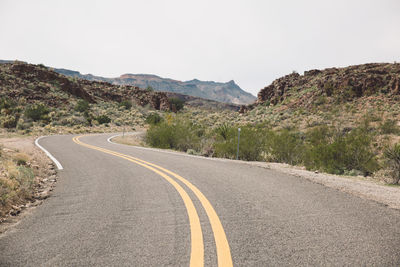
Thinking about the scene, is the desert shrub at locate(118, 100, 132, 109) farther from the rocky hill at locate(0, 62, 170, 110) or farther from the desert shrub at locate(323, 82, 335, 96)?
the desert shrub at locate(323, 82, 335, 96)

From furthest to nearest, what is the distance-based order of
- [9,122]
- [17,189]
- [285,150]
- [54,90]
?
1. [54,90]
2. [9,122]
3. [285,150]
4. [17,189]

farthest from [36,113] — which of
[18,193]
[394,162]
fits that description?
[394,162]

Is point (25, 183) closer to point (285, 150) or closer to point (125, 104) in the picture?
point (285, 150)

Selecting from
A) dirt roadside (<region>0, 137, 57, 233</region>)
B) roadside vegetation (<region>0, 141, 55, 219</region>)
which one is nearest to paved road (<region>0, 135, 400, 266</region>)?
dirt roadside (<region>0, 137, 57, 233</region>)

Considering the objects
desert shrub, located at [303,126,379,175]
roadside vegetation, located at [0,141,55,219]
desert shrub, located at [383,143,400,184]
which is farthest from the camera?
desert shrub, located at [303,126,379,175]

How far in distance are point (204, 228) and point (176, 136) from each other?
48.4 feet

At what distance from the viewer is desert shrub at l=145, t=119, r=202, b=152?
1766cm

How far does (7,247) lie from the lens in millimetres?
2979

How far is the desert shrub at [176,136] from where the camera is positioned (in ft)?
57.9

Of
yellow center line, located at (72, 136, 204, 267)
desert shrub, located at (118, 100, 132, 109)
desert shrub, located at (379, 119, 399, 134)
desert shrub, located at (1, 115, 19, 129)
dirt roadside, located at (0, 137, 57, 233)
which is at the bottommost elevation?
dirt roadside, located at (0, 137, 57, 233)

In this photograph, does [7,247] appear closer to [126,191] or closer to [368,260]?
[126,191]

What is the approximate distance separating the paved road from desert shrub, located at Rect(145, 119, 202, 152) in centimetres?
1160

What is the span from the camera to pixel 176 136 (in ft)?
59.2

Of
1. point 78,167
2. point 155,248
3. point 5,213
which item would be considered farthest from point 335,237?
point 78,167
